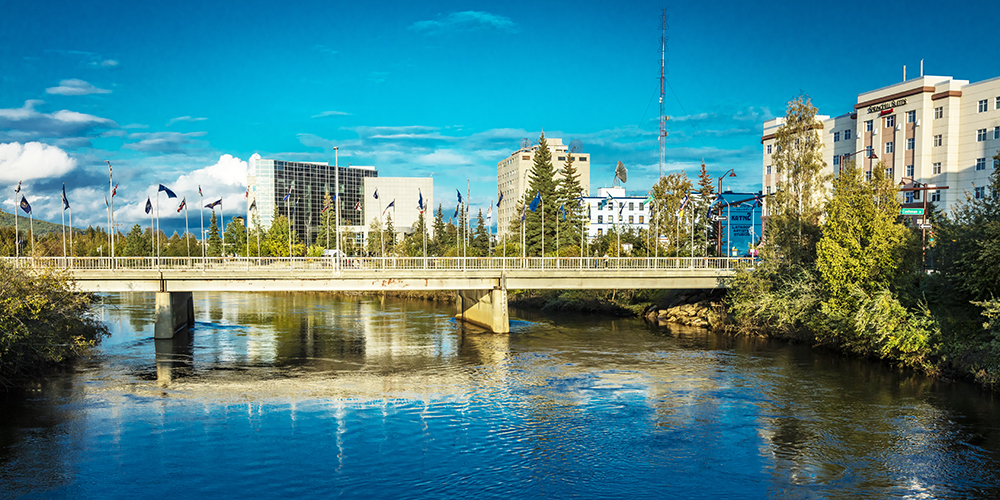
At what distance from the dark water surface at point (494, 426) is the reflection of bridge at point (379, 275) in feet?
16.0

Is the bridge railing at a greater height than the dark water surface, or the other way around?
the bridge railing

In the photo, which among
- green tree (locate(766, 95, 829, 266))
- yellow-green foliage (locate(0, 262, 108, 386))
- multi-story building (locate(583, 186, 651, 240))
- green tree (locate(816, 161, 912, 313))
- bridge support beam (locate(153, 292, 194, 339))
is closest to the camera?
yellow-green foliage (locate(0, 262, 108, 386))

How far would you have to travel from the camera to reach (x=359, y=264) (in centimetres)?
5450

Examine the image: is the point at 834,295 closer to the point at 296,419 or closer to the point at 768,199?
the point at 768,199

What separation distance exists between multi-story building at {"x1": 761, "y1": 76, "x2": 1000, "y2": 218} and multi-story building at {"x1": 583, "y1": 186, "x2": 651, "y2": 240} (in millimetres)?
74802

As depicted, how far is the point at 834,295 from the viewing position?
4559cm

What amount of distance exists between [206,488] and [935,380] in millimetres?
36536

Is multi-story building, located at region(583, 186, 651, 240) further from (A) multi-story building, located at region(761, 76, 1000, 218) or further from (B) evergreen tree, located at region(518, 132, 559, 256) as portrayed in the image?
(A) multi-story building, located at region(761, 76, 1000, 218)

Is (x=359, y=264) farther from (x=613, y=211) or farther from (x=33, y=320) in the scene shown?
(x=613, y=211)

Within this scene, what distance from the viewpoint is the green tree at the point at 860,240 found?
43.4 m

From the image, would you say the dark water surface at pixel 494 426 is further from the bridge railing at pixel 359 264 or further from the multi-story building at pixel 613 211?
the multi-story building at pixel 613 211

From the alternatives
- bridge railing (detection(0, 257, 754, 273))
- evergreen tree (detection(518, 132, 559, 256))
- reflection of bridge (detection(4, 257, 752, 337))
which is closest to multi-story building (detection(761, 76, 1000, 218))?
bridge railing (detection(0, 257, 754, 273))

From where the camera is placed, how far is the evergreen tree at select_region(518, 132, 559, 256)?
320 feet

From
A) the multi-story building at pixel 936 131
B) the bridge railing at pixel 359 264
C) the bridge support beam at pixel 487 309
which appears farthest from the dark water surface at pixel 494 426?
the multi-story building at pixel 936 131
